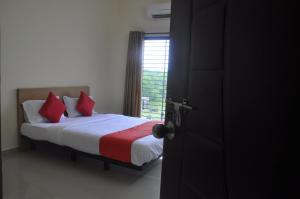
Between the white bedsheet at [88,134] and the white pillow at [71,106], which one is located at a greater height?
the white pillow at [71,106]

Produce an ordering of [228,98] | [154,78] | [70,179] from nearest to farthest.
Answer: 1. [228,98]
2. [70,179]
3. [154,78]

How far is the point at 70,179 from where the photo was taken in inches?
117

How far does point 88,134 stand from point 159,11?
9.73 feet

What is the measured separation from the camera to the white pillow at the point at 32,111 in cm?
Answer: 386

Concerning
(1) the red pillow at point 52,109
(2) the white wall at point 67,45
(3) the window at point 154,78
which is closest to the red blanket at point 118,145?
(1) the red pillow at point 52,109

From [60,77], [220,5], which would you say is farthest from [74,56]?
[220,5]

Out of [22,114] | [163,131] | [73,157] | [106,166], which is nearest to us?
[163,131]

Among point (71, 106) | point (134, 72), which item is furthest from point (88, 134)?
point (134, 72)

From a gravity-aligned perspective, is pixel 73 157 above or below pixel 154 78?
below

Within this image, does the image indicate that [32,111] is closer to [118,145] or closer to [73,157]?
[73,157]

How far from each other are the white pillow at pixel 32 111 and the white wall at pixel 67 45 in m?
0.18

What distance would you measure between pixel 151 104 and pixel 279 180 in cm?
493

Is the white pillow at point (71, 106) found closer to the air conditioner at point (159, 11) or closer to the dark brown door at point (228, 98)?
the air conditioner at point (159, 11)

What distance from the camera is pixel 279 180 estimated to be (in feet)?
2.05
